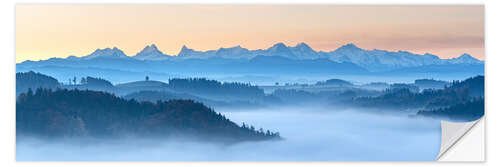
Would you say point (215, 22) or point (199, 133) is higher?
point (215, 22)

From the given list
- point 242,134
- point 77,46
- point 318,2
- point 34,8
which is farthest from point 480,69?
point 34,8

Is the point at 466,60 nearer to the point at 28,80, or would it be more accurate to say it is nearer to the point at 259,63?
the point at 259,63

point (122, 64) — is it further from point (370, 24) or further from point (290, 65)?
point (370, 24)

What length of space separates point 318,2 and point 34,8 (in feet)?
8.93

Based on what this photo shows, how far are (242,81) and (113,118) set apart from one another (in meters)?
1.30

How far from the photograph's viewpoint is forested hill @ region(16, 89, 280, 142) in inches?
226

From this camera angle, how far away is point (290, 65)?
19.9ft

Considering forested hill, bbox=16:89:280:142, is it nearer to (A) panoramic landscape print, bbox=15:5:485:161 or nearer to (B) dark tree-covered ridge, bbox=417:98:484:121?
(A) panoramic landscape print, bbox=15:5:485:161

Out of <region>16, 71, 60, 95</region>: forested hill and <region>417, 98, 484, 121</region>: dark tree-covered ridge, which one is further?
<region>417, 98, 484, 121</region>: dark tree-covered ridge

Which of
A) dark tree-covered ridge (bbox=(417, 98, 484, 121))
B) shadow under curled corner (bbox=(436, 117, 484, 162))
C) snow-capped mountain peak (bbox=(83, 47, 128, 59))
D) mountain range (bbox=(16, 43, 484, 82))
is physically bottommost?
shadow under curled corner (bbox=(436, 117, 484, 162))

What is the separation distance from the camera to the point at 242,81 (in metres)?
6.06

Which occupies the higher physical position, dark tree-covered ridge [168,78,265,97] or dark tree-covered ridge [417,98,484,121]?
dark tree-covered ridge [168,78,265,97]

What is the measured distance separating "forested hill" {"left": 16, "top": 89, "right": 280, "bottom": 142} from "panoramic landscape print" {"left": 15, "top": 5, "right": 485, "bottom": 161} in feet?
0.03

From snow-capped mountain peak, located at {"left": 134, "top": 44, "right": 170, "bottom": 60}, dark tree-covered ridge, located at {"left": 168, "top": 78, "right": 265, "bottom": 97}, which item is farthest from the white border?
dark tree-covered ridge, located at {"left": 168, "top": 78, "right": 265, "bottom": 97}
